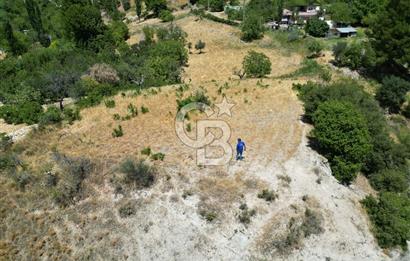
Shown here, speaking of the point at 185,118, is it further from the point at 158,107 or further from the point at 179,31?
the point at 179,31

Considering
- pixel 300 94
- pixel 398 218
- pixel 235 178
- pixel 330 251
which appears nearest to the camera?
pixel 330 251

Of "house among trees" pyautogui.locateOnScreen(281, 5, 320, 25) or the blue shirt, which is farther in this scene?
"house among trees" pyautogui.locateOnScreen(281, 5, 320, 25)

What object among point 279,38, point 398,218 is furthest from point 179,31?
point 398,218

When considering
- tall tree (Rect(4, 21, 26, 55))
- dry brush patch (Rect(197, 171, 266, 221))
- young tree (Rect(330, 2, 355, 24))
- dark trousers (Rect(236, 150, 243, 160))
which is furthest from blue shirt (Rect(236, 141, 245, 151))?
tall tree (Rect(4, 21, 26, 55))

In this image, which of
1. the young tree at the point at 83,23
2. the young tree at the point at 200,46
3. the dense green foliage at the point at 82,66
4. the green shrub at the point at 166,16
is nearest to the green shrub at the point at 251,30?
the young tree at the point at 200,46

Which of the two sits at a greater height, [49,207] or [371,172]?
[49,207]

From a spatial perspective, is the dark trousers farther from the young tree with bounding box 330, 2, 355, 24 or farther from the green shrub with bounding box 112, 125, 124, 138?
the young tree with bounding box 330, 2, 355, 24
